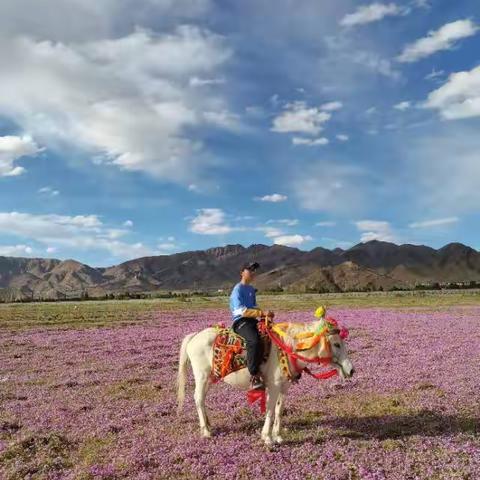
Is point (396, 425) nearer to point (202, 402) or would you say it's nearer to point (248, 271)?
Answer: point (202, 402)

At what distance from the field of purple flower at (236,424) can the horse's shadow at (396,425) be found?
0.08ft

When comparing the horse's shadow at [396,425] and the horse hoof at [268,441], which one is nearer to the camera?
the horse hoof at [268,441]

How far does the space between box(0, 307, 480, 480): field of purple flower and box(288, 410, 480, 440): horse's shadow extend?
0.02 m

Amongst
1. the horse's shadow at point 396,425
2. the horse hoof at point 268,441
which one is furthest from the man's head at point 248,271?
the horse's shadow at point 396,425

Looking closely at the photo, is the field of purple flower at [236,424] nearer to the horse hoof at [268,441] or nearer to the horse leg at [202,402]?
the horse hoof at [268,441]

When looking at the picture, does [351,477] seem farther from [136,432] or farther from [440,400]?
[440,400]

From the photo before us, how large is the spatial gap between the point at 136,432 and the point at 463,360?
14953 millimetres

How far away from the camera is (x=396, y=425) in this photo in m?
12.9

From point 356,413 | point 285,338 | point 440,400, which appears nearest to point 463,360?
point 440,400

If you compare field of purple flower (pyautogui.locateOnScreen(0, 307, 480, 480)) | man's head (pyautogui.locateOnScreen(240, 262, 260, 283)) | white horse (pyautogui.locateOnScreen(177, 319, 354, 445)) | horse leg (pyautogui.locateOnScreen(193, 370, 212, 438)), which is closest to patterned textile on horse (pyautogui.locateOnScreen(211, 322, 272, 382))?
white horse (pyautogui.locateOnScreen(177, 319, 354, 445))

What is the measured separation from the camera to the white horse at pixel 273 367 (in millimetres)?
11297

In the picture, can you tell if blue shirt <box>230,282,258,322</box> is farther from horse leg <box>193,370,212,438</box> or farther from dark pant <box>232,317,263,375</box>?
horse leg <box>193,370,212,438</box>

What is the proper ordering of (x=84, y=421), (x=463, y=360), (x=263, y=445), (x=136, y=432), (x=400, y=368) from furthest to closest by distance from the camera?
(x=463, y=360), (x=400, y=368), (x=84, y=421), (x=136, y=432), (x=263, y=445)

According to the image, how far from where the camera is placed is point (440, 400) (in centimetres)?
1529
